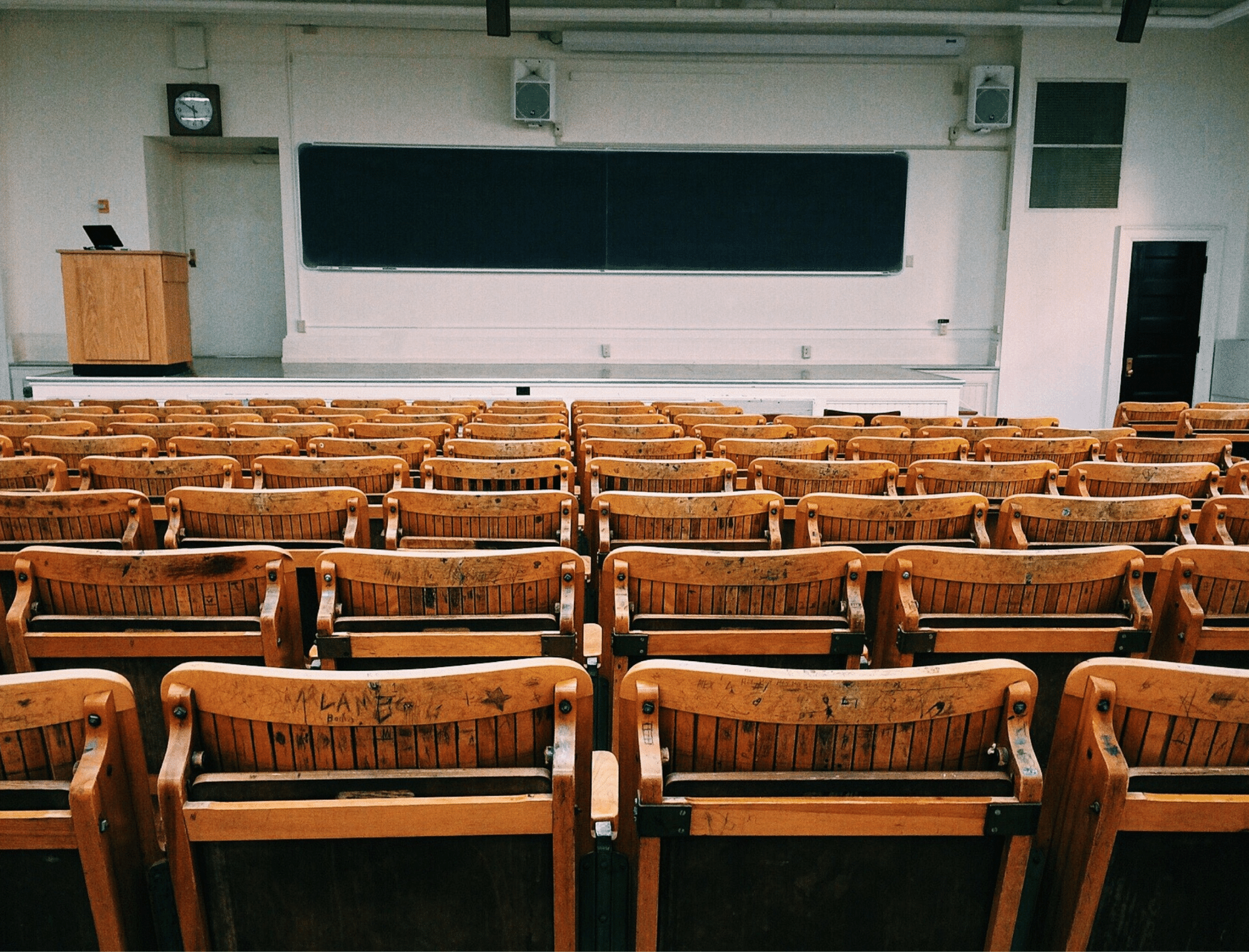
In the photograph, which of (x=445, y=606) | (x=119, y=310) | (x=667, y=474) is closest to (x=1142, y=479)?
(x=667, y=474)

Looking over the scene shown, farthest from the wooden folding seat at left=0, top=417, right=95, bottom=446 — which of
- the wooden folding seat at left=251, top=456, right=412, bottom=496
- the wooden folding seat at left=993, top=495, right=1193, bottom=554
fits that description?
the wooden folding seat at left=993, top=495, right=1193, bottom=554

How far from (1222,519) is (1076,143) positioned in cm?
866

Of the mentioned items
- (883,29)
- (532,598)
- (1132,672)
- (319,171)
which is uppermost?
(883,29)

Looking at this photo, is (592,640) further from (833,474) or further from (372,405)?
(372,405)

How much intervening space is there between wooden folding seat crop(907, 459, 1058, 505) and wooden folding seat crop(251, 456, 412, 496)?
1894 millimetres

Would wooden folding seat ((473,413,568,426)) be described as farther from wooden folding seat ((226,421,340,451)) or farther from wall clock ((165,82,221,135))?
wall clock ((165,82,221,135))

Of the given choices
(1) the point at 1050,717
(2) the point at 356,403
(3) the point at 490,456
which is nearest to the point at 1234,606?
(1) the point at 1050,717

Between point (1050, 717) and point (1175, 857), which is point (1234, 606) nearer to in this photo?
point (1050, 717)

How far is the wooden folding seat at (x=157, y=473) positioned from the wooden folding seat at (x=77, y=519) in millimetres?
601

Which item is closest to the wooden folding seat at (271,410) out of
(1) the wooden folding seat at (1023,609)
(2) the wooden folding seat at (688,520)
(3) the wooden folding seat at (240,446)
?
(3) the wooden folding seat at (240,446)

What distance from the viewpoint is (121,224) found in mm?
9562

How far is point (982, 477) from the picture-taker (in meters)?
3.22

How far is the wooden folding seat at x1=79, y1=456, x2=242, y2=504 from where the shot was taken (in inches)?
124

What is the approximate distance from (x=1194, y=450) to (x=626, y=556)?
3475mm
